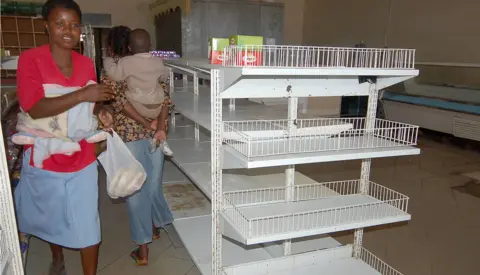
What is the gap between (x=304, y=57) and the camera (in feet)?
6.00

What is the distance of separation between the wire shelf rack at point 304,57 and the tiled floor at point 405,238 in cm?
150

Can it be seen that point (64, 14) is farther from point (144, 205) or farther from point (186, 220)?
point (186, 220)

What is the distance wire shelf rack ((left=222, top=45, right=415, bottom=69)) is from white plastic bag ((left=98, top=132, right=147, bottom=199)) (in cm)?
73

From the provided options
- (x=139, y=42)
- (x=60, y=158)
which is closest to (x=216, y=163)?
(x=60, y=158)

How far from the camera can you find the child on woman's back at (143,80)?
2207 mm

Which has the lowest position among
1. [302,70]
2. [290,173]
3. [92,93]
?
[290,173]

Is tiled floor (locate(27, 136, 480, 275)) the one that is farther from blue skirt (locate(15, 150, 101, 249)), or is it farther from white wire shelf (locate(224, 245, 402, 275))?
blue skirt (locate(15, 150, 101, 249))

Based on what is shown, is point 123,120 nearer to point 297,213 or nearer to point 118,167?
point 118,167

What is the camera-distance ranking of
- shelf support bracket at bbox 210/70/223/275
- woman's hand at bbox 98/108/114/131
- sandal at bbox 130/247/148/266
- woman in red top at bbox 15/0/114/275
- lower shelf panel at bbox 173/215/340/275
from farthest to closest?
1. sandal at bbox 130/247/148/266
2. lower shelf panel at bbox 173/215/340/275
3. woman's hand at bbox 98/108/114/131
4. shelf support bracket at bbox 210/70/223/275
5. woman in red top at bbox 15/0/114/275

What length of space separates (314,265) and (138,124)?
135 centimetres

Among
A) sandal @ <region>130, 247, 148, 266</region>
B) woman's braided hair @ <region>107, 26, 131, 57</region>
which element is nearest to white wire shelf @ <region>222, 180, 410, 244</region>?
sandal @ <region>130, 247, 148, 266</region>

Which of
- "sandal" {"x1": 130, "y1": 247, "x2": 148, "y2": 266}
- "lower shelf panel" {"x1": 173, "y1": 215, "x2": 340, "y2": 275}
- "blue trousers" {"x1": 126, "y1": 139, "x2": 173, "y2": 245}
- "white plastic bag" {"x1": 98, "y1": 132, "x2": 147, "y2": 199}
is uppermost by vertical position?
"white plastic bag" {"x1": 98, "y1": 132, "x2": 147, "y2": 199}

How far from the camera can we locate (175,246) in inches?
110

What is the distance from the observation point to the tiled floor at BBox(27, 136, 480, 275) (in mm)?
2547
